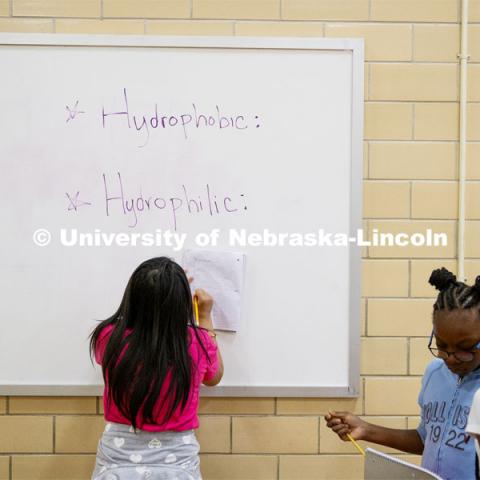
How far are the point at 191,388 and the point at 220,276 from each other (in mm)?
395

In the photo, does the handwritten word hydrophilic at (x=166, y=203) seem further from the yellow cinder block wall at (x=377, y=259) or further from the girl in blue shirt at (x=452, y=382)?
the girl in blue shirt at (x=452, y=382)

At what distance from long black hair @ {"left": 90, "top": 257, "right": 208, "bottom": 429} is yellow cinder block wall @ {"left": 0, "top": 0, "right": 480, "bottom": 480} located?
41cm

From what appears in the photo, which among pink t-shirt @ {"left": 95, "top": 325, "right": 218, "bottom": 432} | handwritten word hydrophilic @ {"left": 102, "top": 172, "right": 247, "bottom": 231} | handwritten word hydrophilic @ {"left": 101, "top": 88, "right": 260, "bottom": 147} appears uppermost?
handwritten word hydrophilic @ {"left": 101, "top": 88, "right": 260, "bottom": 147}

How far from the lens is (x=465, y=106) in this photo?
1.79 m

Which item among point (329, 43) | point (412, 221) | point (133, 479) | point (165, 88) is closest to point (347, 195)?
point (412, 221)

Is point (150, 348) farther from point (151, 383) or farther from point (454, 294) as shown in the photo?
point (454, 294)

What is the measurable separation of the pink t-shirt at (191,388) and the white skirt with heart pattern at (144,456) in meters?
0.02

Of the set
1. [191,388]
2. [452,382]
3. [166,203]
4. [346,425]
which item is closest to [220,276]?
[166,203]

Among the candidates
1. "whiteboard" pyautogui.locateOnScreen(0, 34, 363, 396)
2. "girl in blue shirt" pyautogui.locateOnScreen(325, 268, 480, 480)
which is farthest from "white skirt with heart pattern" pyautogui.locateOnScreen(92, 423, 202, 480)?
"girl in blue shirt" pyautogui.locateOnScreen(325, 268, 480, 480)

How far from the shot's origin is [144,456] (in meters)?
1.43

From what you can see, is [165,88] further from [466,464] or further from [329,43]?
[466,464]

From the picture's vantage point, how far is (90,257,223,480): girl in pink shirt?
1.41 meters

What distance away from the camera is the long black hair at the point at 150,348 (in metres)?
1.40

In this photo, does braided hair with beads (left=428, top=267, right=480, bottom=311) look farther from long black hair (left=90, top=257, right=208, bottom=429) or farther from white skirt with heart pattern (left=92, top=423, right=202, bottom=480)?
white skirt with heart pattern (left=92, top=423, right=202, bottom=480)
